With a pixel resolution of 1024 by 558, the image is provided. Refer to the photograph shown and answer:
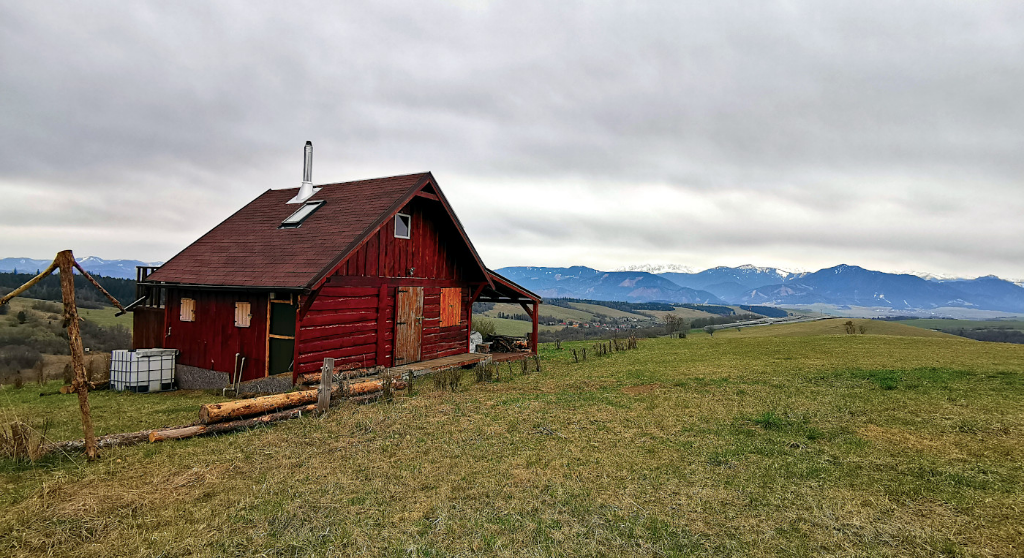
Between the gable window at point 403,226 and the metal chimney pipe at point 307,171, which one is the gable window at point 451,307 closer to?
the gable window at point 403,226

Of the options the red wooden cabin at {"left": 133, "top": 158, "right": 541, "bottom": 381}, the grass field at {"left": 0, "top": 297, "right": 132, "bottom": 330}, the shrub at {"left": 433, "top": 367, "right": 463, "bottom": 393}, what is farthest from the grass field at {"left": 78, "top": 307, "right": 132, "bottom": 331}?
the shrub at {"left": 433, "top": 367, "right": 463, "bottom": 393}

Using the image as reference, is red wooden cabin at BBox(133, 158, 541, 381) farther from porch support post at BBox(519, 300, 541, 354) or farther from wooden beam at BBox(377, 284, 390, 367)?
porch support post at BBox(519, 300, 541, 354)

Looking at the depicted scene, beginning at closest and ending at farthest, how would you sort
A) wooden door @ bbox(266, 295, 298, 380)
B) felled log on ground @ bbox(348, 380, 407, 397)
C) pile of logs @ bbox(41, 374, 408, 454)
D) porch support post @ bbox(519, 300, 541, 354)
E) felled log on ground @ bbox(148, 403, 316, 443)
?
pile of logs @ bbox(41, 374, 408, 454) → felled log on ground @ bbox(148, 403, 316, 443) → felled log on ground @ bbox(348, 380, 407, 397) → wooden door @ bbox(266, 295, 298, 380) → porch support post @ bbox(519, 300, 541, 354)

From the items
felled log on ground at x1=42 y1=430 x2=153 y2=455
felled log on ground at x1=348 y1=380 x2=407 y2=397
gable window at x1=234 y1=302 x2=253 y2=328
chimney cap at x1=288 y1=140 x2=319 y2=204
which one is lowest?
felled log on ground at x1=42 y1=430 x2=153 y2=455

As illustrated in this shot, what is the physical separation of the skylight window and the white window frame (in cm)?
414

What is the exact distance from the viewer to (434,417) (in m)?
12.1

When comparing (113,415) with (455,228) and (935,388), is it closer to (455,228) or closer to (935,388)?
(455,228)

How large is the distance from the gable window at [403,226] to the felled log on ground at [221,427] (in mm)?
8284

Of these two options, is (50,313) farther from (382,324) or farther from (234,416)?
(234,416)

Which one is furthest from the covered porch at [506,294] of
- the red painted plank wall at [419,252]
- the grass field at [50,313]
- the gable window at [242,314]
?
the grass field at [50,313]

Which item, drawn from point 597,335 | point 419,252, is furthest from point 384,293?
point 597,335

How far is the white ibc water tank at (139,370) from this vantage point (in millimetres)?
16781

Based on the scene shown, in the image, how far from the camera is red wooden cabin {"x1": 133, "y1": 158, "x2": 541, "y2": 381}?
1594cm

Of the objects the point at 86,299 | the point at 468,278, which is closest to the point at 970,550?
the point at 468,278
